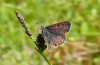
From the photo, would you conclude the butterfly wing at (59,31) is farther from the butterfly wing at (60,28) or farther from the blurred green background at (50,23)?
the blurred green background at (50,23)

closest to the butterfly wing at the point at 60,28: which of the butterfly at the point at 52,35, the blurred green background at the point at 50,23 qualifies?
the butterfly at the point at 52,35

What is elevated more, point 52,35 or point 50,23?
point 50,23

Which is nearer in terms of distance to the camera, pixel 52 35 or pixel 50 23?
pixel 52 35

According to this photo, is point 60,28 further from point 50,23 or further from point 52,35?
point 50,23

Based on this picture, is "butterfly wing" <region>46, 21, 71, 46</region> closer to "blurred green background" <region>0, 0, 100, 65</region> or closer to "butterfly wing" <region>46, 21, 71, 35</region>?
"butterfly wing" <region>46, 21, 71, 35</region>

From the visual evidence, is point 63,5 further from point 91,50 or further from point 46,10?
point 91,50

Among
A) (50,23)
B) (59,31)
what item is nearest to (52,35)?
(59,31)
